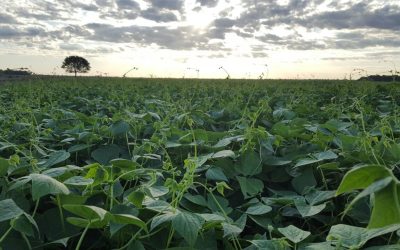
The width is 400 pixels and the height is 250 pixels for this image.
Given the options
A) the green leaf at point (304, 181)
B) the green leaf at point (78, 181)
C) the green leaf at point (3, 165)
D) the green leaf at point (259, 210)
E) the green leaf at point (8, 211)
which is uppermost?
the green leaf at point (3, 165)

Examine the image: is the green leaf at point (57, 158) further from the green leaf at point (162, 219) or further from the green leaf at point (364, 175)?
the green leaf at point (364, 175)

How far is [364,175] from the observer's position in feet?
1.96

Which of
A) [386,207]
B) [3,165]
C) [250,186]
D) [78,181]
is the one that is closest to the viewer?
[386,207]

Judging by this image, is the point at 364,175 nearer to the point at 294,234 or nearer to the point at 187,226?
the point at 187,226

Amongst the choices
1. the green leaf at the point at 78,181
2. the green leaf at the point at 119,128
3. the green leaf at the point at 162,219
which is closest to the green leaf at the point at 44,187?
the green leaf at the point at 78,181

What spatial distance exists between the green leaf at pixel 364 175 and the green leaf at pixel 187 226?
68cm

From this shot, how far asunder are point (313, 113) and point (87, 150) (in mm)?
2517

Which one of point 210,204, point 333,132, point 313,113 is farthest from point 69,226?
point 313,113

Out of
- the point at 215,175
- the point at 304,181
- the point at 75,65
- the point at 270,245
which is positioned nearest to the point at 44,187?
the point at 270,245

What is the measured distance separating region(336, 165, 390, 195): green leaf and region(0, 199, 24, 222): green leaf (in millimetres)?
979

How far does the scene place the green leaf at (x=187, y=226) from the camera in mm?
1235

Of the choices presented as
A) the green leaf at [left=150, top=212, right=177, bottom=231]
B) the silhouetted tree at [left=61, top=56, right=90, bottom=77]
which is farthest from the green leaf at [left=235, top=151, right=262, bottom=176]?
the silhouetted tree at [left=61, top=56, right=90, bottom=77]

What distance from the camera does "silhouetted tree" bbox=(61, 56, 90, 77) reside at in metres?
65.1

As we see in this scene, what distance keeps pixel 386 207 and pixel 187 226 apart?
29.1 inches
